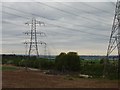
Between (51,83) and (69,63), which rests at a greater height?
(69,63)

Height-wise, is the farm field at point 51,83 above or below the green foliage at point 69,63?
below

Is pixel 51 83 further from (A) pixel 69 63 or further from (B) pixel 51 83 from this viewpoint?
(A) pixel 69 63

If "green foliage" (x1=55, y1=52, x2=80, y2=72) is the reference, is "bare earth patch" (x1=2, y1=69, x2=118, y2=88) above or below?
below

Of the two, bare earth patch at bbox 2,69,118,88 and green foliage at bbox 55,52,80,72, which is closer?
bare earth patch at bbox 2,69,118,88

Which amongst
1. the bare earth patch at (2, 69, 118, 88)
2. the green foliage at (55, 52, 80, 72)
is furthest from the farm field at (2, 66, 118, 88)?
the green foliage at (55, 52, 80, 72)

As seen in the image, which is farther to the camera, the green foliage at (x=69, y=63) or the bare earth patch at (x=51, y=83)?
the green foliage at (x=69, y=63)

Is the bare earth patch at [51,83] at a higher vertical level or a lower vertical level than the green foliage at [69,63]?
lower

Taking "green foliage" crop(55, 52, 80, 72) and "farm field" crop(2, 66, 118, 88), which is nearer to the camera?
"farm field" crop(2, 66, 118, 88)

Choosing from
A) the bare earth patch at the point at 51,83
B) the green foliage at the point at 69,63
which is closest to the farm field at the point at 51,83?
the bare earth patch at the point at 51,83

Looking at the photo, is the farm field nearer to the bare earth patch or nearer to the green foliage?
the bare earth patch

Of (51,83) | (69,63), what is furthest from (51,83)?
(69,63)

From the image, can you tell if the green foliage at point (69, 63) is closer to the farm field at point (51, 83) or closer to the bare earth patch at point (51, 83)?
the farm field at point (51, 83)

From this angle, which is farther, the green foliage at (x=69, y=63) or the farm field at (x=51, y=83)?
the green foliage at (x=69, y=63)

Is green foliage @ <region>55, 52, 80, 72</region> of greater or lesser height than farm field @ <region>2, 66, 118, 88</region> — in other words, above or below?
above
